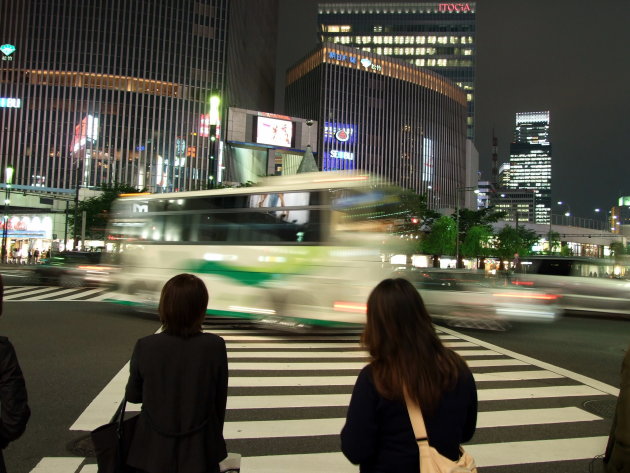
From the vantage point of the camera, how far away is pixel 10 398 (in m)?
2.24

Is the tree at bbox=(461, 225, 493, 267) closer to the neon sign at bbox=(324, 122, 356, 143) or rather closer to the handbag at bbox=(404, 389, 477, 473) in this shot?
the neon sign at bbox=(324, 122, 356, 143)

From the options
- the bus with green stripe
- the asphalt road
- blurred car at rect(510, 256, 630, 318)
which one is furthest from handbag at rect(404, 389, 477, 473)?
blurred car at rect(510, 256, 630, 318)

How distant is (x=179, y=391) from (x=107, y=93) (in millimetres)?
90769

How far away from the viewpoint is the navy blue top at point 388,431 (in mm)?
2109

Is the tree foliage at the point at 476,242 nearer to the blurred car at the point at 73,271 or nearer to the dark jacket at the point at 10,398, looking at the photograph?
the blurred car at the point at 73,271

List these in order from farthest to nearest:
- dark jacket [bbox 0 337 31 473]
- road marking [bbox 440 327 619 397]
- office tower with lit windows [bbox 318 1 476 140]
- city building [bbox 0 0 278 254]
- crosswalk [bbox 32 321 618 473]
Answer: office tower with lit windows [bbox 318 1 476 140]
city building [bbox 0 0 278 254]
road marking [bbox 440 327 619 397]
crosswalk [bbox 32 321 618 473]
dark jacket [bbox 0 337 31 473]

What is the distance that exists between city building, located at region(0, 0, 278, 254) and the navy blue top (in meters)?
78.4

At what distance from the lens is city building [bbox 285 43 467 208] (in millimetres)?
103500

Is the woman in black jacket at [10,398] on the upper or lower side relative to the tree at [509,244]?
lower

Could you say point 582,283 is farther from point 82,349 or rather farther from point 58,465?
point 58,465

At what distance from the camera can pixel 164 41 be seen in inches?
3361

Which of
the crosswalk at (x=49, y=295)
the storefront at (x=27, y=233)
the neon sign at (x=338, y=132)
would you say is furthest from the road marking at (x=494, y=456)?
the neon sign at (x=338, y=132)

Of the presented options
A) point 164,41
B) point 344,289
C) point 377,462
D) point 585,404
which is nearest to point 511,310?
point 344,289

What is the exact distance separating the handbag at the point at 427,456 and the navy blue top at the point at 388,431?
4 centimetres
